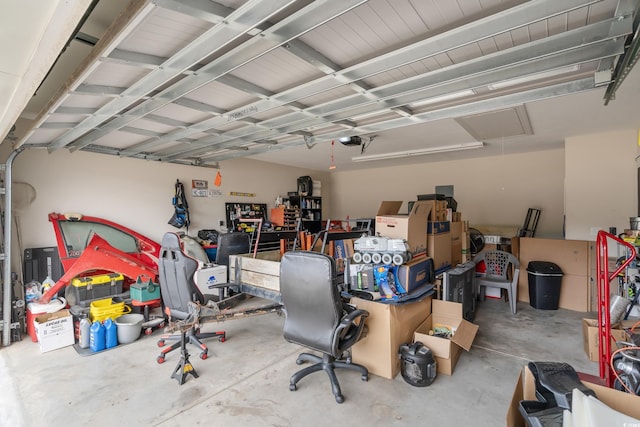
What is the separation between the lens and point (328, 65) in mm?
1952

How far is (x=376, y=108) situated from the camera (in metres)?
2.74

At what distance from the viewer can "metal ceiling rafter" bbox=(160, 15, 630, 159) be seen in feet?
5.29

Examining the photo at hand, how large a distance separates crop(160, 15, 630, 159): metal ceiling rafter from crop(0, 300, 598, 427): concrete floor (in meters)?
2.37

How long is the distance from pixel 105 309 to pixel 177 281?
4.41 feet

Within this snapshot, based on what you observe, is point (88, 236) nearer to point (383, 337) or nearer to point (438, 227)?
point (383, 337)

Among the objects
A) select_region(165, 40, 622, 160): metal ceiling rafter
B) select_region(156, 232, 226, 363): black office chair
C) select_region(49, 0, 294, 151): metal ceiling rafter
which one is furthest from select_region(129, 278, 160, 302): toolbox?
select_region(165, 40, 622, 160): metal ceiling rafter

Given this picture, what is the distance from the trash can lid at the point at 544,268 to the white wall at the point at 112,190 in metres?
5.27

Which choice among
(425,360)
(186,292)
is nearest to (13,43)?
(186,292)

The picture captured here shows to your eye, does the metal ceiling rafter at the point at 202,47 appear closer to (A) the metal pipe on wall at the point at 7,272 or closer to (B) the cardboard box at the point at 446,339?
(A) the metal pipe on wall at the point at 7,272

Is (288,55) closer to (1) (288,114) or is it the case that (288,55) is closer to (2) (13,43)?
(1) (288,114)

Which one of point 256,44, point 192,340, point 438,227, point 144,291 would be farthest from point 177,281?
point 438,227

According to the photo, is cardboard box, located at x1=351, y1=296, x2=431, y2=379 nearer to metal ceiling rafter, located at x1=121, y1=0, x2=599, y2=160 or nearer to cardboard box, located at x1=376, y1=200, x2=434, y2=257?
cardboard box, located at x1=376, y1=200, x2=434, y2=257

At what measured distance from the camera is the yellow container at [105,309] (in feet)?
11.2

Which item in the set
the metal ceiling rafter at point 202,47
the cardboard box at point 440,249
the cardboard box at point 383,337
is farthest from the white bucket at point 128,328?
the cardboard box at point 440,249
